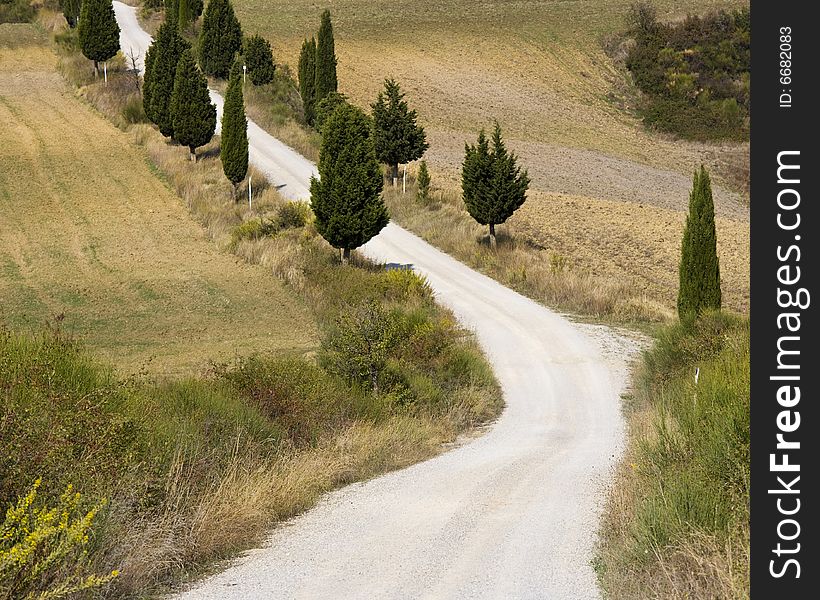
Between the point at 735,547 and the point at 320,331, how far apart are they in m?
18.7

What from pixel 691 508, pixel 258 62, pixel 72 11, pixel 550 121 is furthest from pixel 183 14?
pixel 691 508

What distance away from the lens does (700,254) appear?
73.1ft

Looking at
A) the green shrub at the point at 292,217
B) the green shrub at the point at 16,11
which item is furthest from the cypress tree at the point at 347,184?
the green shrub at the point at 16,11

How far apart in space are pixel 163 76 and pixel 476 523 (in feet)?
136

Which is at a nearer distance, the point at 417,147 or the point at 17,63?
the point at 417,147

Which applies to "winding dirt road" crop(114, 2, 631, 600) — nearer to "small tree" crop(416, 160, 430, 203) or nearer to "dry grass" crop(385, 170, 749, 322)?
"dry grass" crop(385, 170, 749, 322)

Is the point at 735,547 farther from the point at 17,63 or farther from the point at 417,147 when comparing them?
the point at 17,63

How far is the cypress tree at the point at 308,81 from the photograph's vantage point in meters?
57.8

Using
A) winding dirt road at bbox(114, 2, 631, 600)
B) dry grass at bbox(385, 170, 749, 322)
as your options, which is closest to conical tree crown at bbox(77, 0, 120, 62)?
dry grass at bbox(385, 170, 749, 322)

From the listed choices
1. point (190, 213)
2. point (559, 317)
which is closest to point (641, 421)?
point (559, 317)

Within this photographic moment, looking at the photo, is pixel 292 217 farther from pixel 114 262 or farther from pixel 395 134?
pixel 395 134
